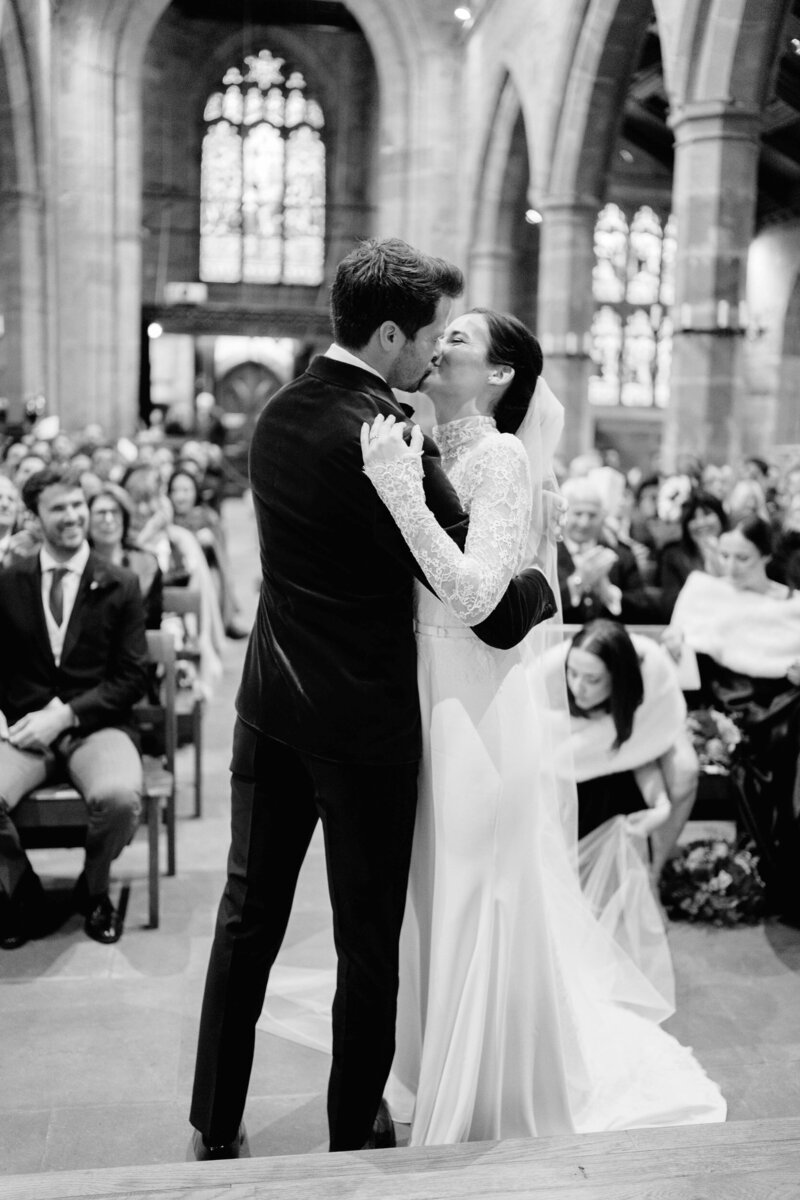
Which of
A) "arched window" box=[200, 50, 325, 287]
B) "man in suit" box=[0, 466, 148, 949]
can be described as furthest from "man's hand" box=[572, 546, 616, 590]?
"arched window" box=[200, 50, 325, 287]

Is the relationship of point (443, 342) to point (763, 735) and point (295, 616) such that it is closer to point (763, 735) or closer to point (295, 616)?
point (295, 616)

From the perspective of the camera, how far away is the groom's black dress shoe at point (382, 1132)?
285cm

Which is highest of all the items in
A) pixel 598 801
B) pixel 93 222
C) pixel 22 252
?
pixel 93 222

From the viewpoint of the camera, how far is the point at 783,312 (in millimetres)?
24266

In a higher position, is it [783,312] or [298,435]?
[783,312]

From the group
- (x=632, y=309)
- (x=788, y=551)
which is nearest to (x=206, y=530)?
(x=788, y=551)

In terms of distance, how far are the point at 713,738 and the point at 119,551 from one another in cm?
289

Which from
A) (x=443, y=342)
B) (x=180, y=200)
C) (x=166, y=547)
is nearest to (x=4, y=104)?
(x=180, y=200)

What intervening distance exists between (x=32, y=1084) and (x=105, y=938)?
3.13ft

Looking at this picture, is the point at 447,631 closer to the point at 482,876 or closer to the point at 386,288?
the point at 482,876

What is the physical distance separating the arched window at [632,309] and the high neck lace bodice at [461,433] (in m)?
24.3

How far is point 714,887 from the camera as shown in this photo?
4504 millimetres

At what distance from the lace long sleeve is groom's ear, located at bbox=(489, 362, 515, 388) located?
17 cm

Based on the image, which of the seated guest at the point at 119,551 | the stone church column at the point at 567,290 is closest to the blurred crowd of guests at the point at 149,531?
the seated guest at the point at 119,551
